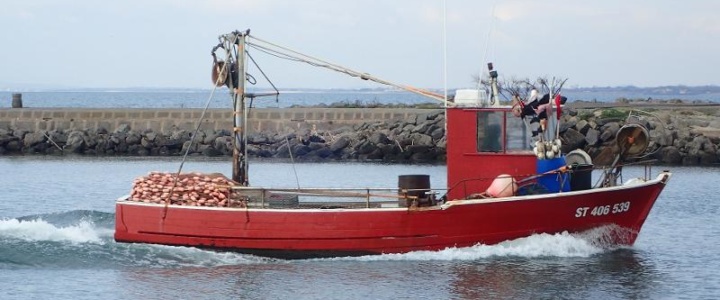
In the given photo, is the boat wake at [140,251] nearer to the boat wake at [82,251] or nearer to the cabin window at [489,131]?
the boat wake at [82,251]

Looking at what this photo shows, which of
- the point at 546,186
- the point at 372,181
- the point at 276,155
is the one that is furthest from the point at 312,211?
the point at 276,155

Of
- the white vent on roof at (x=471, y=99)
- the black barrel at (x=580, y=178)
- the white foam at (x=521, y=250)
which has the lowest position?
the white foam at (x=521, y=250)

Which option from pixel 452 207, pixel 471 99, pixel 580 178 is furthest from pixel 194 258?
pixel 580 178

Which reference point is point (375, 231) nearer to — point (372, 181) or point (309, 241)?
point (309, 241)

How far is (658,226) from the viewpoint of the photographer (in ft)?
82.5

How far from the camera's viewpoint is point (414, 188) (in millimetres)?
19312

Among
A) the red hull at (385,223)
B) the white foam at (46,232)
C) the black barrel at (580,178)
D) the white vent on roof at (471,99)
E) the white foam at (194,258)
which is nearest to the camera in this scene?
the red hull at (385,223)

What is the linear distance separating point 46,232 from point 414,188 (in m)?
7.20

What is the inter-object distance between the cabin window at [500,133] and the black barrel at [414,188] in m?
1.17

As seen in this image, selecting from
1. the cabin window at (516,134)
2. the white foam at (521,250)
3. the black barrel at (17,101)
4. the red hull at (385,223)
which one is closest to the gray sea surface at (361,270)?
the white foam at (521,250)

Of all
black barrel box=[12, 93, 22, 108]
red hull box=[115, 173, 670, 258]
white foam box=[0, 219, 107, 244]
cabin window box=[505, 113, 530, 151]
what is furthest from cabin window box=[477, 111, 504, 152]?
black barrel box=[12, 93, 22, 108]

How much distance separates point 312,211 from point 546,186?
3830 millimetres

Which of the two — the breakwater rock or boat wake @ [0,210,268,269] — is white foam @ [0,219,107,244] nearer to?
boat wake @ [0,210,268,269]

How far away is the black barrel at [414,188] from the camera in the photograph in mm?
19016
